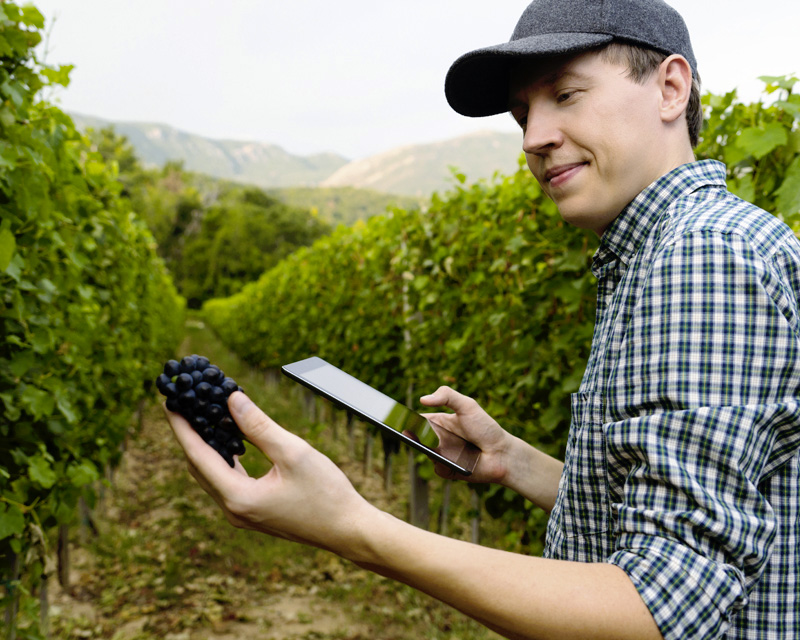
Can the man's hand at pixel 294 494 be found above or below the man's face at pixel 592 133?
below

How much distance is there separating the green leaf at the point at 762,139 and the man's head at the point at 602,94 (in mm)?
1022

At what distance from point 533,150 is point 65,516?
2.81 meters

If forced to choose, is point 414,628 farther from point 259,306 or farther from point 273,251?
point 273,251

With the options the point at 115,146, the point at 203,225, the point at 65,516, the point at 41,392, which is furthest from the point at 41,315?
the point at 115,146

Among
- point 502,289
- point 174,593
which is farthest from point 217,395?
point 174,593

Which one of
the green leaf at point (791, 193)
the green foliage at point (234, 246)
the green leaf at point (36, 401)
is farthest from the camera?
the green foliage at point (234, 246)

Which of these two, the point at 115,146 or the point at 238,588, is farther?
the point at 115,146

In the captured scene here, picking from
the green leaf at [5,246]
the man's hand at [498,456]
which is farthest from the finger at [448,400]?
the green leaf at [5,246]

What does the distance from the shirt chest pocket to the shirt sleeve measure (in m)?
0.20

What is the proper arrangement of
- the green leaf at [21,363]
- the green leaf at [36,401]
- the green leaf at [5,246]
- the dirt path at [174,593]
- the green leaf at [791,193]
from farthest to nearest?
the dirt path at [174,593] → the green leaf at [36,401] → the green leaf at [21,363] → the green leaf at [5,246] → the green leaf at [791,193]

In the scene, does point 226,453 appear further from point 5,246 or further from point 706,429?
point 5,246

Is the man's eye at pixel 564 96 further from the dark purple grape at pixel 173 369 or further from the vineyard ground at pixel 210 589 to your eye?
the vineyard ground at pixel 210 589

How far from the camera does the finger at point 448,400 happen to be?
139 cm

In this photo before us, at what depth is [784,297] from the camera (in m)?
0.81
